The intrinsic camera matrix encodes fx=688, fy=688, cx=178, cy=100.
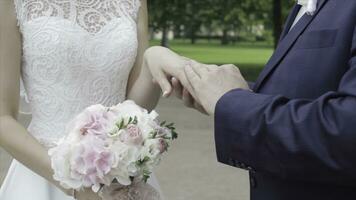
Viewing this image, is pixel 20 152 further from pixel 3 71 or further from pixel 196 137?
pixel 196 137

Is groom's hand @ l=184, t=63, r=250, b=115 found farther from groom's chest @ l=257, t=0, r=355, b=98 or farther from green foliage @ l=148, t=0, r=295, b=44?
green foliage @ l=148, t=0, r=295, b=44

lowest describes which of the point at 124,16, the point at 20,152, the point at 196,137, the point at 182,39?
the point at 182,39

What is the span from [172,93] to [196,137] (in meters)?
8.22

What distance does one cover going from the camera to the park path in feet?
22.6

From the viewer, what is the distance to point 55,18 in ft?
8.94

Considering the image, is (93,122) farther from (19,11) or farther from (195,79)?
(19,11)

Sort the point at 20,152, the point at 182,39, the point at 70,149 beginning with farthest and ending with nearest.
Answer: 1. the point at 182,39
2. the point at 20,152
3. the point at 70,149

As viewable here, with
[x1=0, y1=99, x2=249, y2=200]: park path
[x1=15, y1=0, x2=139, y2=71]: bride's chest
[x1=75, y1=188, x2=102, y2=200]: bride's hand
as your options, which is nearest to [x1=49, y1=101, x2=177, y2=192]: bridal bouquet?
[x1=75, y1=188, x2=102, y2=200]: bride's hand

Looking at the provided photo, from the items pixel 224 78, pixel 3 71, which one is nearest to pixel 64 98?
pixel 3 71

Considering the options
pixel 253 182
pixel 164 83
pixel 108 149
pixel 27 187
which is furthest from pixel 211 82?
pixel 27 187

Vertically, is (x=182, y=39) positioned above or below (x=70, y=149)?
below

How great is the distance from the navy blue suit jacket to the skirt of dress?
120cm

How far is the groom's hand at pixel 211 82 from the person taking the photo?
5.52 feet

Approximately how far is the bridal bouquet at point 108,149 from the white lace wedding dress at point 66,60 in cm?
59
